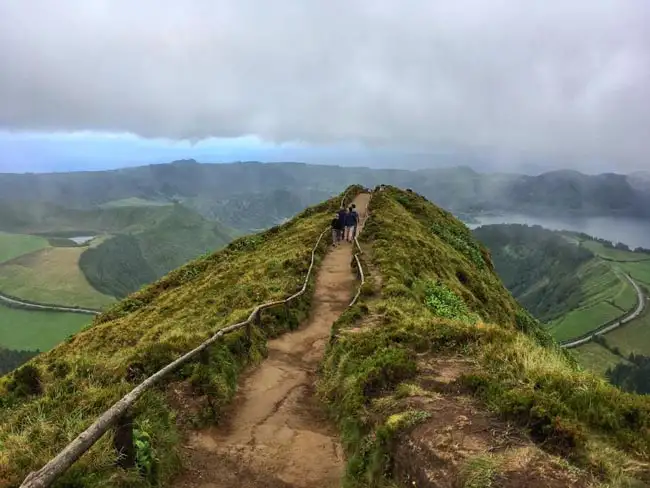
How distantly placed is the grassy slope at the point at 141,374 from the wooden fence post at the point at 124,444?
10.1 inches

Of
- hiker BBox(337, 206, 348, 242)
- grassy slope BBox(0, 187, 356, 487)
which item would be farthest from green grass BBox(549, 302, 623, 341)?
grassy slope BBox(0, 187, 356, 487)

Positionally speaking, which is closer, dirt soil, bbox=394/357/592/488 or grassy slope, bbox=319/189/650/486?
dirt soil, bbox=394/357/592/488

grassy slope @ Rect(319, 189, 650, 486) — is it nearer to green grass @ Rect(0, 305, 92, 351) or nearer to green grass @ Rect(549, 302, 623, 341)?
green grass @ Rect(0, 305, 92, 351)

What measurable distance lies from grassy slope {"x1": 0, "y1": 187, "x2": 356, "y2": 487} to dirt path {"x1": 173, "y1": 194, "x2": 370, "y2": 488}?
1.88 feet

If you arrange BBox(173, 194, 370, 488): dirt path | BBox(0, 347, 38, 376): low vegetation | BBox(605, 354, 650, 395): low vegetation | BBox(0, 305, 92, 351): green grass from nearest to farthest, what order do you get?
1. BBox(173, 194, 370, 488): dirt path
2. BBox(605, 354, 650, 395): low vegetation
3. BBox(0, 347, 38, 376): low vegetation
4. BBox(0, 305, 92, 351): green grass

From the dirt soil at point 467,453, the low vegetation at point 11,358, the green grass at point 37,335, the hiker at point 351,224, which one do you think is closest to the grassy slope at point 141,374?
the dirt soil at point 467,453

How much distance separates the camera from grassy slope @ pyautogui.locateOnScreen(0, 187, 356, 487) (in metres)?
8.43

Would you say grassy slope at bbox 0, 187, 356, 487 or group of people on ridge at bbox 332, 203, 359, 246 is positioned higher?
group of people on ridge at bbox 332, 203, 359, 246

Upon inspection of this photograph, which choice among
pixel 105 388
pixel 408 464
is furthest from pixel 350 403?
pixel 105 388

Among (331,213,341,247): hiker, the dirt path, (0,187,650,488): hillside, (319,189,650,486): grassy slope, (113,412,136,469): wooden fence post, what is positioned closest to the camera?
(0,187,650,488): hillside

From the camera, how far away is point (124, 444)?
8992 mm

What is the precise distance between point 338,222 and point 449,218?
25.3 meters

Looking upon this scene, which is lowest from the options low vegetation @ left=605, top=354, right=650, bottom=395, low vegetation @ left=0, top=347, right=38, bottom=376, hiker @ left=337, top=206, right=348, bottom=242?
low vegetation @ left=0, top=347, right=38, bottom=376

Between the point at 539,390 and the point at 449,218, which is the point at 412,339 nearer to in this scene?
the point at 539,390
